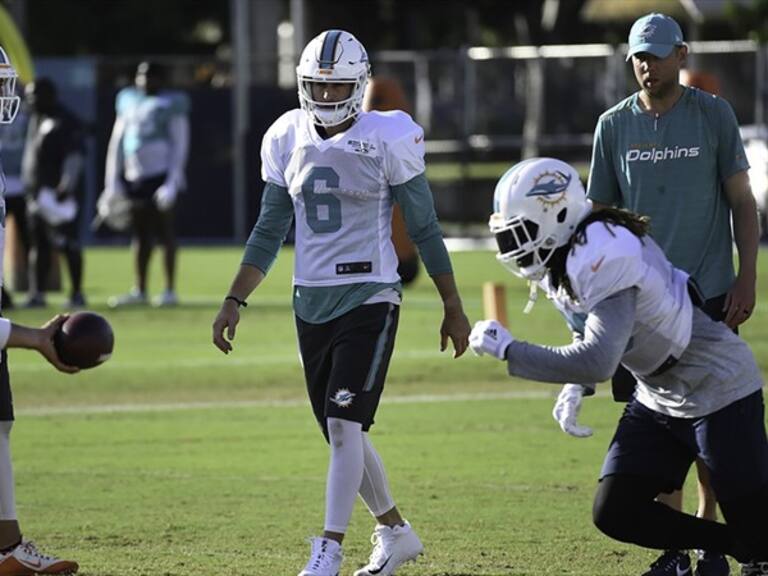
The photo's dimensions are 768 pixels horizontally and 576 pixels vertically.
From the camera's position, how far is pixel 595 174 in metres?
8.09

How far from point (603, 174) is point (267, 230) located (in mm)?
1490

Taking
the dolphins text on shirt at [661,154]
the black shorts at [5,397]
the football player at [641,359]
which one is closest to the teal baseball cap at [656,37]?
the dolphins text on shirt at [661,154]

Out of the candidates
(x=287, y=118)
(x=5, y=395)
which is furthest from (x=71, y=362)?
(x=287, y=118)

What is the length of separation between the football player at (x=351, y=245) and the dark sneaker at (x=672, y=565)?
0.98m

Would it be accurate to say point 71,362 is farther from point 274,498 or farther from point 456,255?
point 456,255

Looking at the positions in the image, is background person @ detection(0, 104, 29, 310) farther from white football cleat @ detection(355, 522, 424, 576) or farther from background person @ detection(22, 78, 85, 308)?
white football cleat @ detection(355, 522, 424, 576)

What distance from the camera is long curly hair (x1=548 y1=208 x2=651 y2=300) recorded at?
6.48m

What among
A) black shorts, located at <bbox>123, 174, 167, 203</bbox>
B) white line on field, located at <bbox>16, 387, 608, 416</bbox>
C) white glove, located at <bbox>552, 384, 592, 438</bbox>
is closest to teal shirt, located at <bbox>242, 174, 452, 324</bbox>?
white glove, located at <bbox>552, 384, 592, 438</bbox>

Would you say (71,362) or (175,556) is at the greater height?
(71,362)

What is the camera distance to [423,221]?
7.57 metres

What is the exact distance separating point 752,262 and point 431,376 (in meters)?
6.59

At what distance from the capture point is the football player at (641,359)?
21.0 feet

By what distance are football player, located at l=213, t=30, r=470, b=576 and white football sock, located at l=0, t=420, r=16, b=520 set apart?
0.94 m

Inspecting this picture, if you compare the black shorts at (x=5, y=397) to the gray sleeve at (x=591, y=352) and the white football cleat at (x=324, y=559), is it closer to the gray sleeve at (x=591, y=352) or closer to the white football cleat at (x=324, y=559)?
the white football cleat at (x=324, y=559)
